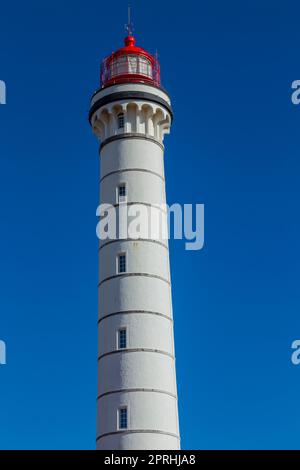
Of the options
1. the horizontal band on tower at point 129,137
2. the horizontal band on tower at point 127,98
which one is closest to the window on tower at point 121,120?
the horizontal band on tower at point 129,137

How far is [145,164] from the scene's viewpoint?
37594 millimetres

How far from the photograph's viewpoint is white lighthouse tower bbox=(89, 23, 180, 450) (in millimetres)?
32312

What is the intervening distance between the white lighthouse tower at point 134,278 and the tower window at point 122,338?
0.07 ft

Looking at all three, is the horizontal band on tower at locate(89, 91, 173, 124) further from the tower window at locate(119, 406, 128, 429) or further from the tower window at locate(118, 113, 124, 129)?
the tower window at locate(119, 406, 128, 429)

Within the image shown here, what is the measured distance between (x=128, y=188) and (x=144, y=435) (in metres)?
12.1

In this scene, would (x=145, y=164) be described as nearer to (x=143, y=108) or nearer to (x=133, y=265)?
(x=143, y=108)

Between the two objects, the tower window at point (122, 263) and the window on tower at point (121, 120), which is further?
the window on tower at point (121, 120)

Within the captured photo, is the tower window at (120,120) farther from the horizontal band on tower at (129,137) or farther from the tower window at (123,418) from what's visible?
the tower window at (123,418)

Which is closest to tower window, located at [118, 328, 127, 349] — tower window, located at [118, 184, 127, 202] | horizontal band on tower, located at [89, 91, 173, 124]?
tower window, located at [118, 184, 127, 202]

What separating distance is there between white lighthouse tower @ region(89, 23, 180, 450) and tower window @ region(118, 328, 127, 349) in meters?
0.02

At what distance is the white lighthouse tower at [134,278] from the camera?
32312 millimetres

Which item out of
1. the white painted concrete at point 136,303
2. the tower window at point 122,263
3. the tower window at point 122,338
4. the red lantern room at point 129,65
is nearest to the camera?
the white painted concrete at point 136,303

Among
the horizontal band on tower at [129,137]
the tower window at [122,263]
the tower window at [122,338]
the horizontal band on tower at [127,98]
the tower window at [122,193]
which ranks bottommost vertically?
the tower window at [122,338]
